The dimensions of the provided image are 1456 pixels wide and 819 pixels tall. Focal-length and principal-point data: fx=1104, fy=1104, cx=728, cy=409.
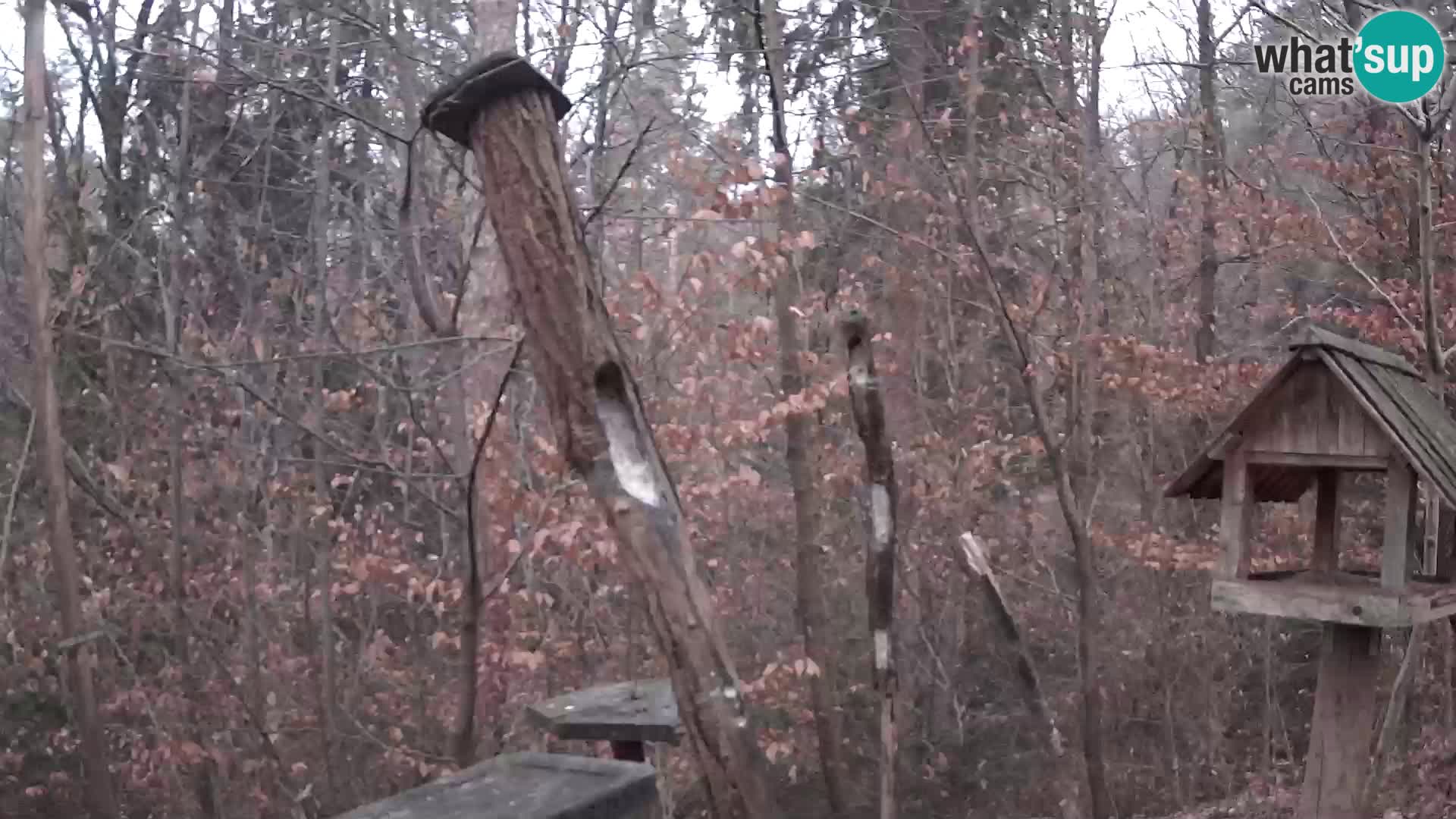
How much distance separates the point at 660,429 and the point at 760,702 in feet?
9.72

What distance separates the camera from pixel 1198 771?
8.78 m

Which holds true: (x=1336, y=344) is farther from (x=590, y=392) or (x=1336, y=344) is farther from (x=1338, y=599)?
(x=590, y=392)

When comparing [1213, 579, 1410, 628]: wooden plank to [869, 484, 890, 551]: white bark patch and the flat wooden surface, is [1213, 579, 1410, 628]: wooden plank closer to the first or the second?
[869, 484, 890, 551]: white bark patch

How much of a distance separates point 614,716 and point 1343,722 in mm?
2362

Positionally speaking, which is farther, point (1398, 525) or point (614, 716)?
point (614, 716)

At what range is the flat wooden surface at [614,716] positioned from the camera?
11.7 feet

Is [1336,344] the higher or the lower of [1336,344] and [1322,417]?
the higher

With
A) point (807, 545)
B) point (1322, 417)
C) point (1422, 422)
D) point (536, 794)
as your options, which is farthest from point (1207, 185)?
point (536, 794)

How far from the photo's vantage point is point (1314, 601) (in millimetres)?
3309

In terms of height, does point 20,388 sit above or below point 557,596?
above

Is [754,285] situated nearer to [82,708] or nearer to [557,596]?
[557,596]

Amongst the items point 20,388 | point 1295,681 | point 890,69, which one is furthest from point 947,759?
point 20,388

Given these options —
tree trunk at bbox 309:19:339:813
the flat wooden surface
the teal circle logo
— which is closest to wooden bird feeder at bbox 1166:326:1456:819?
the teal circle logo

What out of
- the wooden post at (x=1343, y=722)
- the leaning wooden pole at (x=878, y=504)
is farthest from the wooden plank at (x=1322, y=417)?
the leaning wooden pole at (x=878, y=504)
